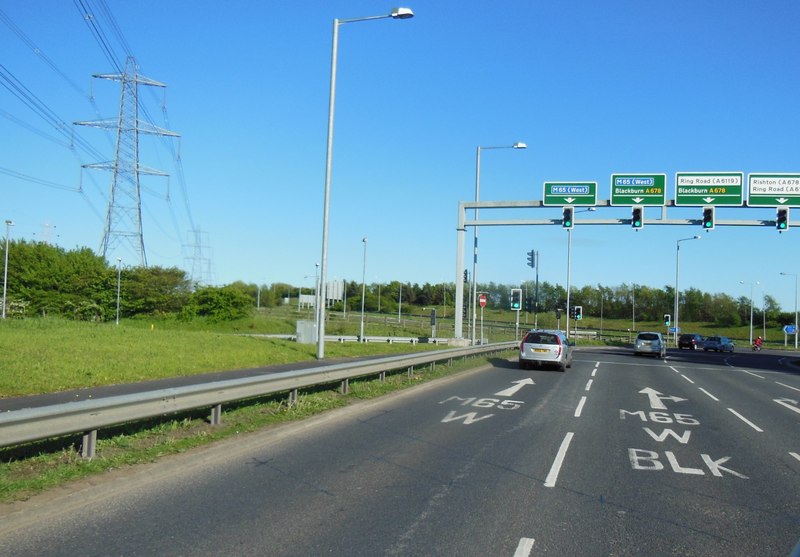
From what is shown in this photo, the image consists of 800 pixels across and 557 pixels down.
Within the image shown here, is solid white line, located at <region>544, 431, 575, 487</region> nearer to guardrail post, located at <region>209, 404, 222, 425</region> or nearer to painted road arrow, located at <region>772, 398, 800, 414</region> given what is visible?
guardrail post, located at <region>209, 404, 222, 425</region>

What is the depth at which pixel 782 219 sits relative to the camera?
27.0 metres

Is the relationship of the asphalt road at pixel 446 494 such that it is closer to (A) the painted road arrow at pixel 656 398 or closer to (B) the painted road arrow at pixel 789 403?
(A) the painted road arrow at pixel 656 398

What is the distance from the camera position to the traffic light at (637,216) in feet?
92.1

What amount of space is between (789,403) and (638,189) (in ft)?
45.2

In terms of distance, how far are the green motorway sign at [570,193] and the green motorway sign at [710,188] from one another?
3566 mm


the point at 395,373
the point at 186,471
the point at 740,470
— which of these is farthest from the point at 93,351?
the point at 740,470

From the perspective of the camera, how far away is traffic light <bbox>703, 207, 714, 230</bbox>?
89.5 ft

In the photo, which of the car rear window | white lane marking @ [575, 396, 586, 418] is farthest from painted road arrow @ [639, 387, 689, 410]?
the car rear window

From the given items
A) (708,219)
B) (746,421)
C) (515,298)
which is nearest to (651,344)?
(515,298)

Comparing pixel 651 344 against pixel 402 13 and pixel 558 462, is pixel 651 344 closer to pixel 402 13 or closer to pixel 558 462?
pixel 402 13

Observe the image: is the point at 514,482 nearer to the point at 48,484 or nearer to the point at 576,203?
the point at 48,484

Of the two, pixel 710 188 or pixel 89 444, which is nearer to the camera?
pixel 89 444

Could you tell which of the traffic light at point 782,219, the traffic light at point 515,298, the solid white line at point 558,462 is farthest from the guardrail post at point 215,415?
the traffic light at point 515,298

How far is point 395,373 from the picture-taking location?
64.5 ft
